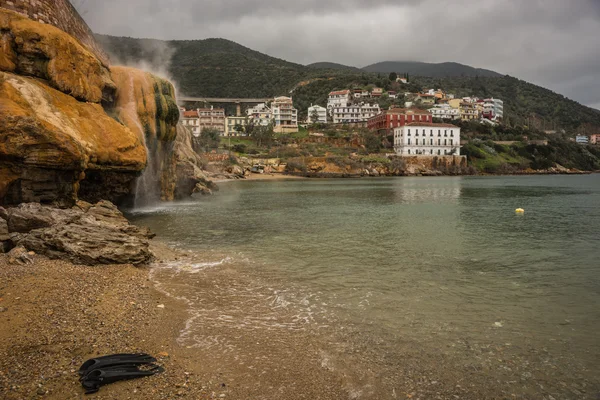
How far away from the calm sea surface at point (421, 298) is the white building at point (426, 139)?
9639 centimetres

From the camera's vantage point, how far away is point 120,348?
24.0 feet

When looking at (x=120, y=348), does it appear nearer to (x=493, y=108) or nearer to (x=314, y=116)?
(x=314, y=116)

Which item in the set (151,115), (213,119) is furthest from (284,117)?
(151,115)

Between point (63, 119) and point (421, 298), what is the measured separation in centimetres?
1728

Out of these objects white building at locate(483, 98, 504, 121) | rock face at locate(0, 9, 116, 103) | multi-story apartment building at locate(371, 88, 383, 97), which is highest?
multi-story apartment building at locate(371, 88, 383, 97)

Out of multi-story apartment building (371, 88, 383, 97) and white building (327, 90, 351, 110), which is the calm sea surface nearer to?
white building (327, 90, 351, 110)

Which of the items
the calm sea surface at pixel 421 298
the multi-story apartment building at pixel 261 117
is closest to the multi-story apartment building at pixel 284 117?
the multi-story apartment building at pixel 261 117

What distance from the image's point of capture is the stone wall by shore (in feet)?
66.2

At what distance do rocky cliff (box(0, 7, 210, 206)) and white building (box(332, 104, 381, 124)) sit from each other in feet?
410

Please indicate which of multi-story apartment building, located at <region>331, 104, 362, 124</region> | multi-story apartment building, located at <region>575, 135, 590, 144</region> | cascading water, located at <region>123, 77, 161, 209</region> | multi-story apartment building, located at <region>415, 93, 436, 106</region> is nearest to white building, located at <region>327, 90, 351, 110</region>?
multi-story apartment building, located at <region>331, 104, 362, 124</region>

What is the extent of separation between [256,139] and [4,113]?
108515 millimetres

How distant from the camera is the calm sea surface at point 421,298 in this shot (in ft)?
23.2

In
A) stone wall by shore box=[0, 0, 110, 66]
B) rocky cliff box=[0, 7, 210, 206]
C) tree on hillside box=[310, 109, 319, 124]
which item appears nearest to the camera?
rocky cliff box=[0, 7, 210, 206]

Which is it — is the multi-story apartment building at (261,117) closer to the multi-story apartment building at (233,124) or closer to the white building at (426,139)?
the multi-story apartment building at (233,124)
